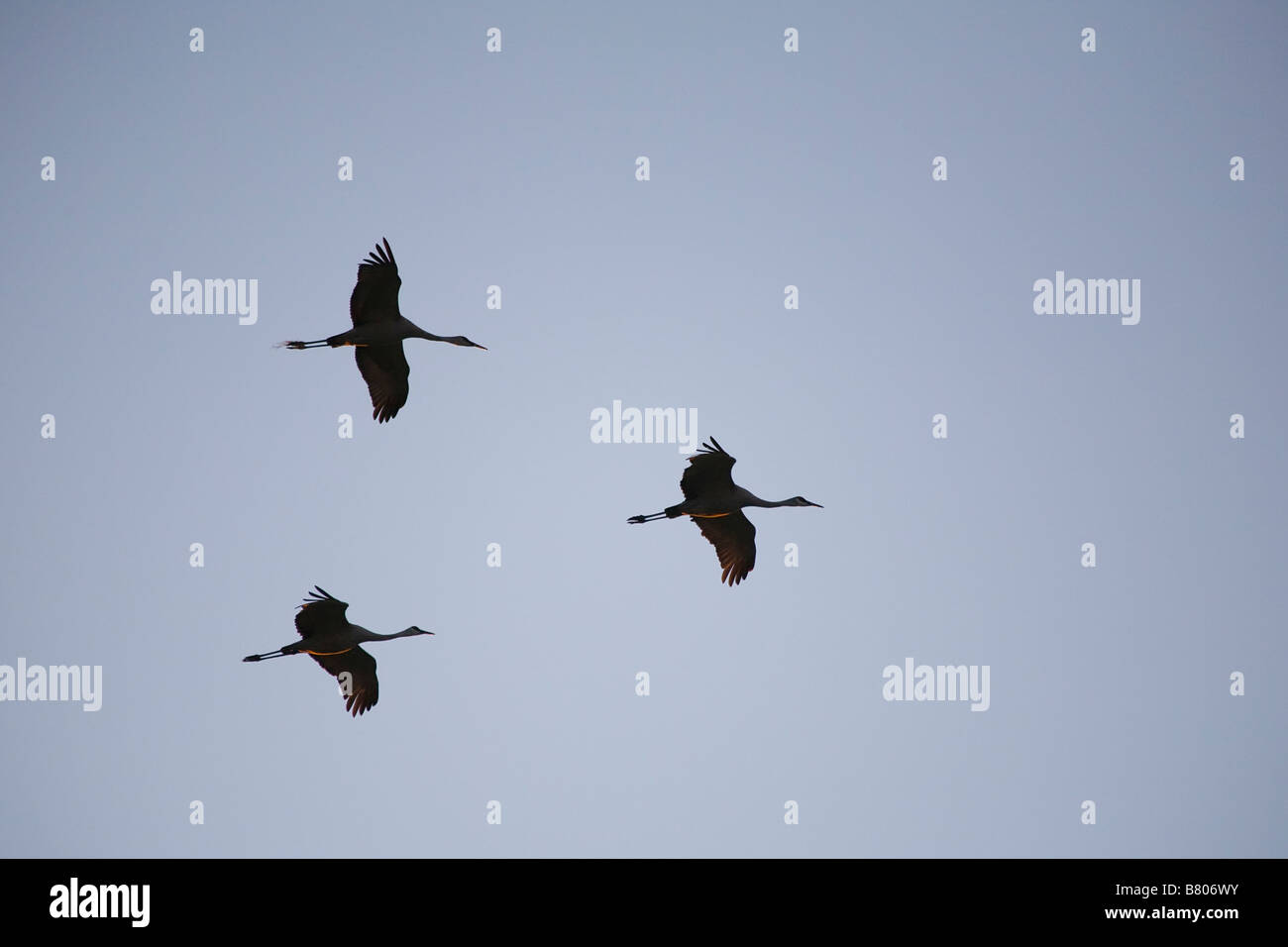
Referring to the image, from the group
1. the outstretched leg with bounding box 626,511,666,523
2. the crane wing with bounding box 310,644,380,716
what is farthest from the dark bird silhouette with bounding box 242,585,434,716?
the outstretched leg with bounding box 626,511,666,523

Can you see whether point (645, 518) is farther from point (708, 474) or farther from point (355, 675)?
point (355, 675)

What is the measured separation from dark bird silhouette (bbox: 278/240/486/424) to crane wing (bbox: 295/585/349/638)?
8.13ft

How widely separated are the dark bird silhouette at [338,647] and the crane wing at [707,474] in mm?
4648

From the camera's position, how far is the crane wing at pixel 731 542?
66.7 feet

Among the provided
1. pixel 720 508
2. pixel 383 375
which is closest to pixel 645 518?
pixel 720 508

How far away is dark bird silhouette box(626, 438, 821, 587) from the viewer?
19297 millimetres

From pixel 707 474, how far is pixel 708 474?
0.04 feet
